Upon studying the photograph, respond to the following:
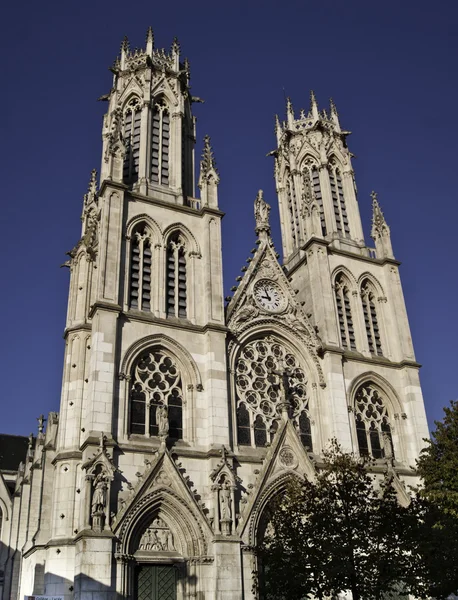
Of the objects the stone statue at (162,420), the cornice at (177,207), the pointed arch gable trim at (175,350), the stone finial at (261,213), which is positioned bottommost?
the stone statue at (162,420)

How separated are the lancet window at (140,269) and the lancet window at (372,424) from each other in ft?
38.2

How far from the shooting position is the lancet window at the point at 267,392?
90.8 feet

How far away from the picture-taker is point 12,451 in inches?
2120

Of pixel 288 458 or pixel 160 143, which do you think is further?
pixel 160 143

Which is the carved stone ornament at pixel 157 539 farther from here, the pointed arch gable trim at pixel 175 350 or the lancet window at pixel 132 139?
the lancet window at pixel 132 139

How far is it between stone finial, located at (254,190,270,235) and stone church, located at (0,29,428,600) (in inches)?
3.3

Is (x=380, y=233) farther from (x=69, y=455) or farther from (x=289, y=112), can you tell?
(x=69, y=455)

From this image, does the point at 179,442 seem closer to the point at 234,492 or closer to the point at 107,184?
the point at 234,492

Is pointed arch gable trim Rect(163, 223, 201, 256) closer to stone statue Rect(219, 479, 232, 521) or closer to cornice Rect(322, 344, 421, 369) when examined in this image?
cornice Rect(322, 344, 421, 369)

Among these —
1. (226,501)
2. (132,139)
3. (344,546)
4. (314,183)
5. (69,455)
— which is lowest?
(344,546)

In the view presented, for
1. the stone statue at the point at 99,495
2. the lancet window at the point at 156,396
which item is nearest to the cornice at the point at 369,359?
the lancet window at the point at 156,396

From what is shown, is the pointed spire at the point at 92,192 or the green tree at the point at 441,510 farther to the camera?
the pointed spire at the point at 92,192

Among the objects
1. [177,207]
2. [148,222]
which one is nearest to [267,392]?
[148,222]

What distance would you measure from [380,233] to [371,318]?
234 inches
